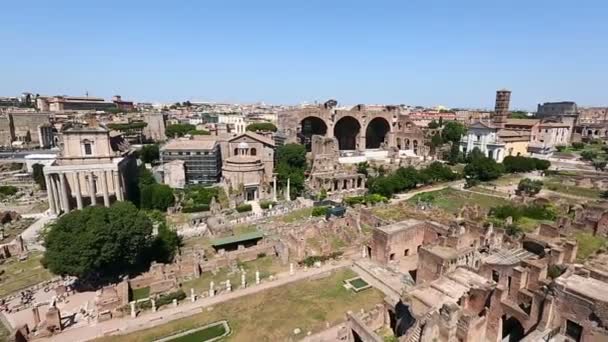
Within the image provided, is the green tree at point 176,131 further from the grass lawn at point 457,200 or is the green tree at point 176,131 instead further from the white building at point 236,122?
the grass lawn at point 457,200

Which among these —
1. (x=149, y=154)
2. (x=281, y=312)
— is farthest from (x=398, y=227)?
(x=149, y=154)

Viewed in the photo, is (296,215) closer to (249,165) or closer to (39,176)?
(249,165)

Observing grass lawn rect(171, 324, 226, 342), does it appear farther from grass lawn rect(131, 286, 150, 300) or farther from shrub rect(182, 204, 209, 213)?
shrub rect(182, 204, 209, 213)

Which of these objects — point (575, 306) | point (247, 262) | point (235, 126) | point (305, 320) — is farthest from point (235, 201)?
point (235, 126)

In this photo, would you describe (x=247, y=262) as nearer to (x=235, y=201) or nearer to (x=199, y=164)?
(x=235, y=201)

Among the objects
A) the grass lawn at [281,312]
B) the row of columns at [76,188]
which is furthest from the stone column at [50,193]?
the grass lawn at [281,312]

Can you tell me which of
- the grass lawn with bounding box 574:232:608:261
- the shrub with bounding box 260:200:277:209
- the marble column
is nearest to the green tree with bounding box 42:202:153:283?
the marble column
